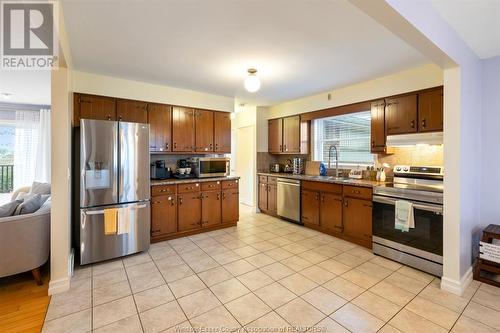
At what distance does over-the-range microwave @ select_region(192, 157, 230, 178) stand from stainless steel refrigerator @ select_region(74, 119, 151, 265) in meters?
1.05

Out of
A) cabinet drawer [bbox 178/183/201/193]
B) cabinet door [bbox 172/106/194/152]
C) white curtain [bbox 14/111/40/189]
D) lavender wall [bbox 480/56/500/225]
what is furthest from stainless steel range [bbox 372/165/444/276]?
white curtain [bbox 14/111/40/189]

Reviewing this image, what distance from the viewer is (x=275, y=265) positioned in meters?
2.90

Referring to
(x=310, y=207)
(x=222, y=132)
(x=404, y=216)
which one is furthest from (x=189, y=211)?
(x=404, y=216)

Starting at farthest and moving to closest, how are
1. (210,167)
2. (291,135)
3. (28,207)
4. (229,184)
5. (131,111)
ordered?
(291,135), (229,184), (210,167), (131,111), (28,207)

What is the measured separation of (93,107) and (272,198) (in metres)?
3.58

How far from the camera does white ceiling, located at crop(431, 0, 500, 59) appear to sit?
6.07ft

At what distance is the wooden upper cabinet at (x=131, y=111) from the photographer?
3.68 metres

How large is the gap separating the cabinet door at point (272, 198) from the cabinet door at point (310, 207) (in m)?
0.73

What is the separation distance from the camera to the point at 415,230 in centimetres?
279

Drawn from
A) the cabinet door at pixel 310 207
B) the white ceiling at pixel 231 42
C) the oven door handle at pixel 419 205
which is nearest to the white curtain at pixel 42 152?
the white ceiling at pixel 231 42

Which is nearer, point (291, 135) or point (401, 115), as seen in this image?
point (401, 115)

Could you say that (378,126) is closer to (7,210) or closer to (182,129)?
(182,129)

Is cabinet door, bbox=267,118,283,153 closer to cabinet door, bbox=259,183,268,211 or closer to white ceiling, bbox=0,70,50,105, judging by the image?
cabinet door, bbox=259,183,268,211

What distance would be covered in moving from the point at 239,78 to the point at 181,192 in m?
2.02
